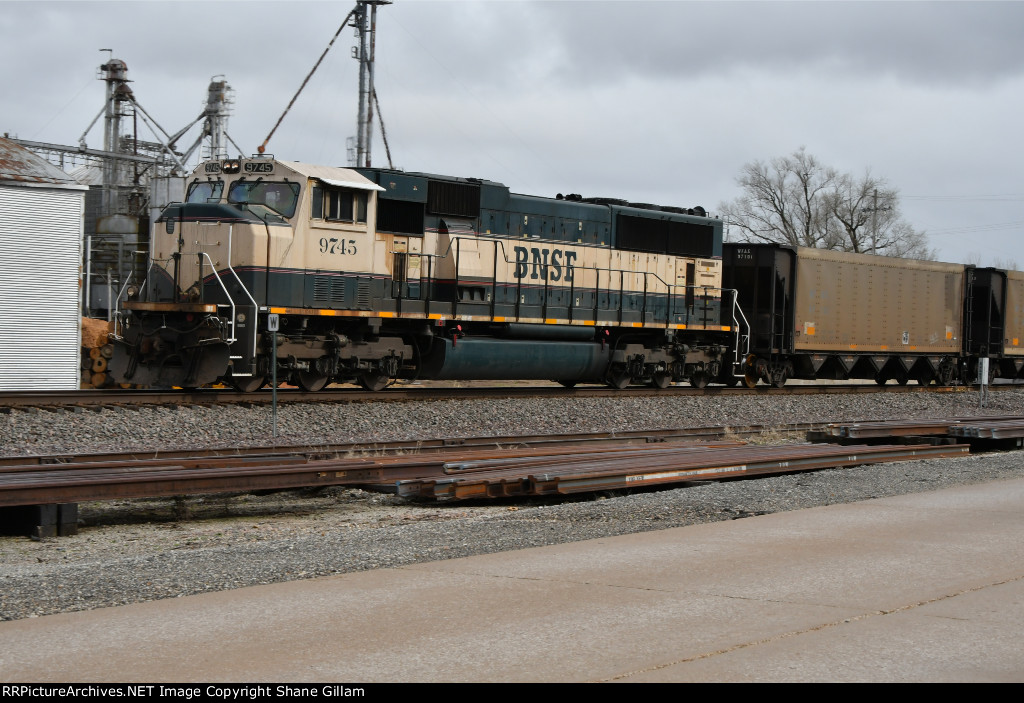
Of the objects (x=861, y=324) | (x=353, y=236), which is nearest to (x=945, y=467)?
(x=353, y=236)

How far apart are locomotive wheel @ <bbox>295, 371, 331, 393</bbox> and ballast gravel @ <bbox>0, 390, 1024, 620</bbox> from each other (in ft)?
5.45

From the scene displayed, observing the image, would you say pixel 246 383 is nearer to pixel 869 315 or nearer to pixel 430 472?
pixel 430 472

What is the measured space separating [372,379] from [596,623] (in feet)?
44.2

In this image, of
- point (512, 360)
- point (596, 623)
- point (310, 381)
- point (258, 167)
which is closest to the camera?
point (596, 623)

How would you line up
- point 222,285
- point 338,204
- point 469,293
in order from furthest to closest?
1. point 469,293
2. point 338,204
3. point 222,285

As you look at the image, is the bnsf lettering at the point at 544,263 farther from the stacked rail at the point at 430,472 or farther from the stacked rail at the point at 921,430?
the stacked rail at the point at 430,472

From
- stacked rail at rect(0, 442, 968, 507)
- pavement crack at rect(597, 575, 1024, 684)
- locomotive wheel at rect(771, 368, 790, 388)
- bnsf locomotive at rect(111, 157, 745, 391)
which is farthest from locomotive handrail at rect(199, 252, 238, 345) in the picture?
locomotive wheel at rect(771, 368, 790, 388)

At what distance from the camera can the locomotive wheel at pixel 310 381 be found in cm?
1765

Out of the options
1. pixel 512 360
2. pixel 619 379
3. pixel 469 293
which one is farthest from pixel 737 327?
pixel 469 293

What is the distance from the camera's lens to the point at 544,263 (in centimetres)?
2036

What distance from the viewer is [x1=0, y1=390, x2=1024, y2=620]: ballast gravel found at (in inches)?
268

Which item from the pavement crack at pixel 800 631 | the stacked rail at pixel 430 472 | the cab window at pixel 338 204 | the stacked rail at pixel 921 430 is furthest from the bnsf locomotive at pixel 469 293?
the pavement crack at pixel 800 631

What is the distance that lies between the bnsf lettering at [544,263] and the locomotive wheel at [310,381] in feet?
13.9

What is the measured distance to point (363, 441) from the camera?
1421 centimetres
